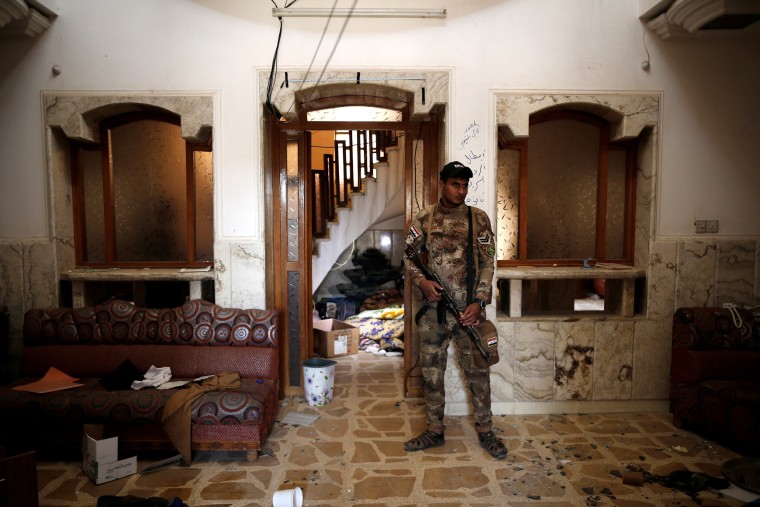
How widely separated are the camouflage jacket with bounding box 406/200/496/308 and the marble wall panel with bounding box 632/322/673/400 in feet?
6.36

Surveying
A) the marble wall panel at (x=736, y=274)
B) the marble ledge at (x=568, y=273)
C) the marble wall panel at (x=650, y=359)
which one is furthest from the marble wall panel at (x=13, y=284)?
the marble wall panel at (x=736, y=274)

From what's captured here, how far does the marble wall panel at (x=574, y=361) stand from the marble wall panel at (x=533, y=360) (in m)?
0.07

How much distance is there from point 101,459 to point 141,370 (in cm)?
97

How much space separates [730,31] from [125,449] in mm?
6753

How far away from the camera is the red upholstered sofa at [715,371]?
148 inches

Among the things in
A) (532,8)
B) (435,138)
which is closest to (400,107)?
(435,138)

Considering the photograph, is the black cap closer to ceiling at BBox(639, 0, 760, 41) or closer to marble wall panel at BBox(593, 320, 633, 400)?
marble wall panel at BBox(593, 320, 633, 400)

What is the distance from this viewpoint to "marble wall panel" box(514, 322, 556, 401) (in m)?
4.69

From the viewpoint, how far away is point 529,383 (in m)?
4.71

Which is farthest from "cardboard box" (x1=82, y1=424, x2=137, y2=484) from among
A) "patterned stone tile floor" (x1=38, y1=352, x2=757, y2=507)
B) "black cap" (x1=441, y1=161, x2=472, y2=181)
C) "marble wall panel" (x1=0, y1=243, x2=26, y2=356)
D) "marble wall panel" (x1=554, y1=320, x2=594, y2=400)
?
"marble wall panel" (x1=554, y1=320, x2=594, y2=400)

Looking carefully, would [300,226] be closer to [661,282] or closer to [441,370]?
[441,370]

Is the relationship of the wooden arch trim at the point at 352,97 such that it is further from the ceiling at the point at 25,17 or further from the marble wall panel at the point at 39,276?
the marble wall panel at the point at 39,276

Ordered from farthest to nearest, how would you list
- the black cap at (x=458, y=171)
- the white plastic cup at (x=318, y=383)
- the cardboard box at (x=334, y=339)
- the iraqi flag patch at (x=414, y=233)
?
the cardboard box at (x=334, y=339)
the white plastic cup at (x=318, y=383)
the iraqi flag patch at (x=414, y=233)
the black cap at (x=458, y=171)

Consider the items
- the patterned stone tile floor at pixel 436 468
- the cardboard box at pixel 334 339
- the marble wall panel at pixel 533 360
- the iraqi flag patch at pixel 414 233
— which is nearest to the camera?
the patterned stone tile floor at pixel 436 468
